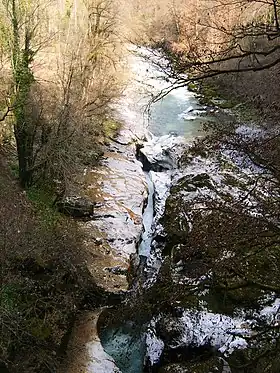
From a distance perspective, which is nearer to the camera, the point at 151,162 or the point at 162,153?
the point at 151,162

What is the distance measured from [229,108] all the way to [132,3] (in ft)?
31.8

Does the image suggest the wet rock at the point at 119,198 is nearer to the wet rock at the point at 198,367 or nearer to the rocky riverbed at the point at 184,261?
the rocky riverbed at the point at 184,261

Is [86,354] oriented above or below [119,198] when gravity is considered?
below

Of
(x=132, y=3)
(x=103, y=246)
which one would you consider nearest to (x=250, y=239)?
(x=103, y=246)

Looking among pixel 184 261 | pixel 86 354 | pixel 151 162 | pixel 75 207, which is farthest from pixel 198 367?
pixel 151 162

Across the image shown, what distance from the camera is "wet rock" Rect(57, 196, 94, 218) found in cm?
1466

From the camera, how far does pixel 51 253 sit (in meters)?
10.8

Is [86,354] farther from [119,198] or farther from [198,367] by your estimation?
[119,198]

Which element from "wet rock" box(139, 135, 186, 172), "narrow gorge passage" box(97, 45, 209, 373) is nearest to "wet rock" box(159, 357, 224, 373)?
"narrow gorge passage" box(97, 45, 209, 373)

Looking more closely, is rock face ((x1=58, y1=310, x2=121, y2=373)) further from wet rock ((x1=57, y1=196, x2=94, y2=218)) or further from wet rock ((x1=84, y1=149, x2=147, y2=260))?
wet rock ((x1=57, y1=196, x2=94, y2=218))

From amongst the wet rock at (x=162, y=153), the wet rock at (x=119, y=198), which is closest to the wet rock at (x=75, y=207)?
the wet rock at (x=119, y=198)

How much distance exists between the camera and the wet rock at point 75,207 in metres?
14.7

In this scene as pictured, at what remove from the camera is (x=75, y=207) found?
14719 millimetres

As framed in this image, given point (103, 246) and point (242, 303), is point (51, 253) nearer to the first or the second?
point (103, 246)
